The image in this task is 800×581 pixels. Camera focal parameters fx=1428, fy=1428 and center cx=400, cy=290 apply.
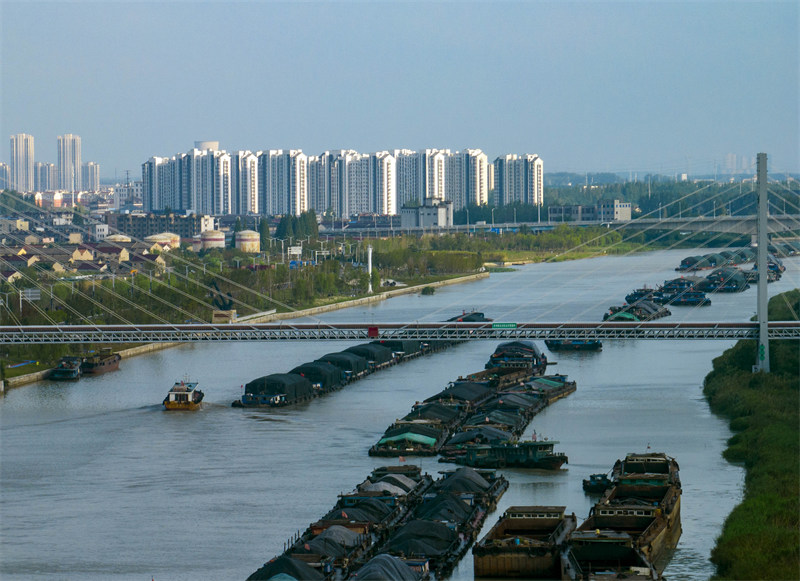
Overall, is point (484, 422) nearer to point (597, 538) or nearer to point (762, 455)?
point (762, 455)

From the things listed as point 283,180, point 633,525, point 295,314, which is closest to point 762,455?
point 633,525

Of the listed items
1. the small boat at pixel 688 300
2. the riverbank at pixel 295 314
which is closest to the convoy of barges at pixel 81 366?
the riverbank at pixel 295 314

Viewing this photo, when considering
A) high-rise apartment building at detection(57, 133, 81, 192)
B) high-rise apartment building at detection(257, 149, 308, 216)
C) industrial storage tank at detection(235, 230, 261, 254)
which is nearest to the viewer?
industrial storage tank at detection(235, 230, 261, 254)

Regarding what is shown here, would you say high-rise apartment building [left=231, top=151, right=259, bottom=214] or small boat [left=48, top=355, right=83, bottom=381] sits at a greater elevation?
high-rise apartment building [left=231, top=151, right=259, bottom=214]

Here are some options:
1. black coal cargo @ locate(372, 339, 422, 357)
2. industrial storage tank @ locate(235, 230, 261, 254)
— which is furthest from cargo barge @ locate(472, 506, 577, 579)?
industrial storage tank @ locate(235, 230, 261, 254)

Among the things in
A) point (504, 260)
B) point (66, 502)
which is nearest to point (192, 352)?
point (66, 502)

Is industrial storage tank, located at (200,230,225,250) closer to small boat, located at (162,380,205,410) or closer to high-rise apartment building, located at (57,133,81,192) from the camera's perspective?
small boat, located at (162,380,205,410)

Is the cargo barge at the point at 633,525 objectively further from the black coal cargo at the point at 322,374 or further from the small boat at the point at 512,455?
the black coal cargo at the point at 322,374
